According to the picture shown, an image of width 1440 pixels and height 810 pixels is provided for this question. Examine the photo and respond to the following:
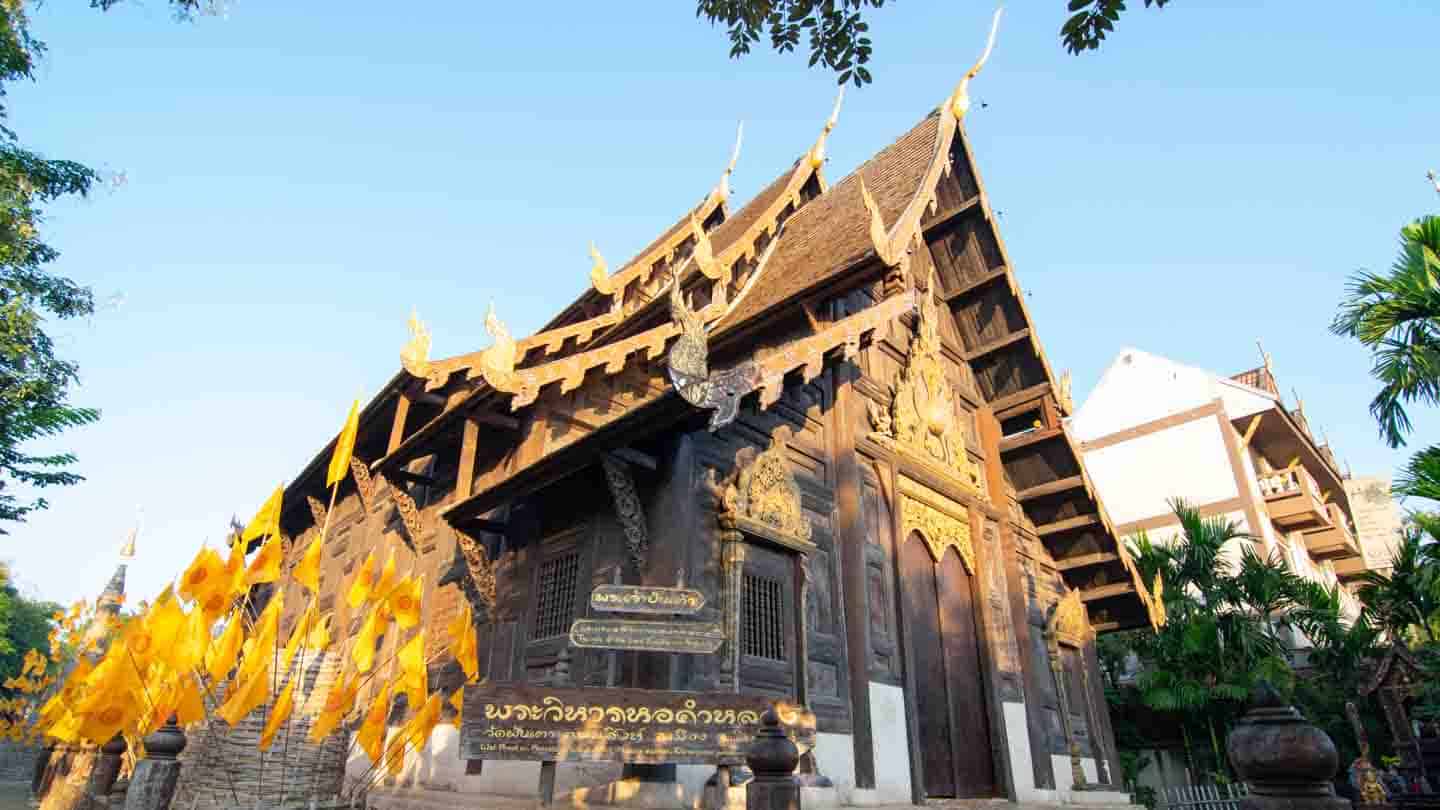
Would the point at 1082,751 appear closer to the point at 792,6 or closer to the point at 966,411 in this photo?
the point at 966,411

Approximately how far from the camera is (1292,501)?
2272 centimetres

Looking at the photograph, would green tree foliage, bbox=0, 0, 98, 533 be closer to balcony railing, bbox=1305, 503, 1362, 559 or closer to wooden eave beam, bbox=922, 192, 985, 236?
wooden eave beam, bbox=922, 192, 985, 236

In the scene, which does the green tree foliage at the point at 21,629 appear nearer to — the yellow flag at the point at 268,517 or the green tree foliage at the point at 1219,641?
the yellow flag at the point at 268,517

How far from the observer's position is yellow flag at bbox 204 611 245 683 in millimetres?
3289

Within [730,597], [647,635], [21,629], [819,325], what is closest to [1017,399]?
[819,325]

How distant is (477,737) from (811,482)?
4.43 metres

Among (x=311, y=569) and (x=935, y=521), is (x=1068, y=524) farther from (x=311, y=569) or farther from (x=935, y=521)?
(x=311, y=569)

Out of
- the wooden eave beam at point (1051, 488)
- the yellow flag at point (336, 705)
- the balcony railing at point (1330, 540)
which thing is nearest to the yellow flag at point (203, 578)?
the yellow flag at point (336, 705)

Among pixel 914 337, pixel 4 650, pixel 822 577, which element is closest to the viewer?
pixel 822 577

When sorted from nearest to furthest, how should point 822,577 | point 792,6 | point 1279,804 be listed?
point 1279,804 < point 792,6 < point 822,577

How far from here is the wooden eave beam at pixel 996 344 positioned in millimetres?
11578

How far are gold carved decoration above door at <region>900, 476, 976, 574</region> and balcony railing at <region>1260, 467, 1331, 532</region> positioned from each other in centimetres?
1785

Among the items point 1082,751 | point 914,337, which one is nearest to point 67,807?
point 914,337

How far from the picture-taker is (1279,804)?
241cm
